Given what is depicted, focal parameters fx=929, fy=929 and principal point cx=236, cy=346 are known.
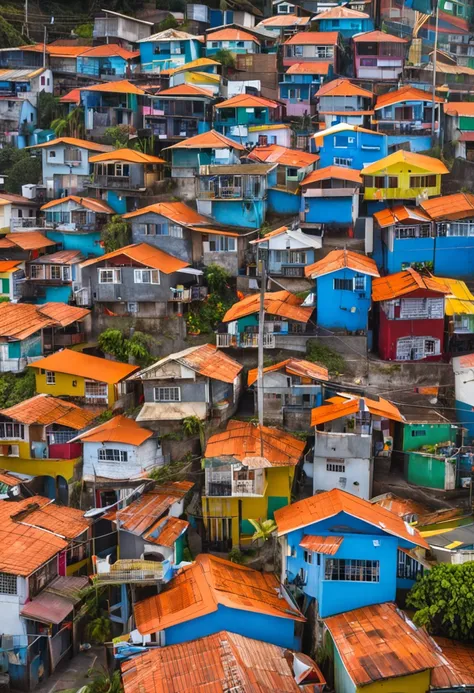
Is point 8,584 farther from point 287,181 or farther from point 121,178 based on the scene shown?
point 287,181

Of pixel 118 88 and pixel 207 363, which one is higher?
pixel 118 88

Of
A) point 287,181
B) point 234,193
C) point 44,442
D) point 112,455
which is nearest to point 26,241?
point 234,193

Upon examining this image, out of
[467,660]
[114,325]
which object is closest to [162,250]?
[114,325]

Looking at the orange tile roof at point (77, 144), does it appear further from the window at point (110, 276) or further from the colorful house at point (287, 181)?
the window at point (110, 276)

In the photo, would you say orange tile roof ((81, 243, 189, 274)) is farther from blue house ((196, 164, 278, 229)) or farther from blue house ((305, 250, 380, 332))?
blue house ((305, 250, 380, 332))

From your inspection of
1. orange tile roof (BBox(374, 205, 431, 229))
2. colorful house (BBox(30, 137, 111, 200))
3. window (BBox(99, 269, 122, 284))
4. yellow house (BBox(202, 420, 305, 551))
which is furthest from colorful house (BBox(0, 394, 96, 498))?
colorful house (BBox(30, 137, 111, 200))

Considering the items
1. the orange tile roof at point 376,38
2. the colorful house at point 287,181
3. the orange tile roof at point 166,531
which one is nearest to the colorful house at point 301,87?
the orange tile roof at point 376,38
